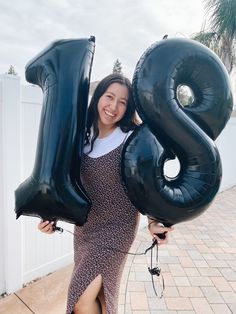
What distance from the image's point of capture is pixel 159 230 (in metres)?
1.37

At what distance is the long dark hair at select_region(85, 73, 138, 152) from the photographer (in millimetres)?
1364

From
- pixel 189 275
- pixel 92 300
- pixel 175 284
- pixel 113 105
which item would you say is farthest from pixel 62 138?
pixel 189 275

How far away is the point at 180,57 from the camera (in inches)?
48.9

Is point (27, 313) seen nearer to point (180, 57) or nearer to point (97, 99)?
point (97, 99)

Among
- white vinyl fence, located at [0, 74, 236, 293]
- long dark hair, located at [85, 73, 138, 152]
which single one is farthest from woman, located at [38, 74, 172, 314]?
white vinyl fence, located at [0, 74, 236, 293]

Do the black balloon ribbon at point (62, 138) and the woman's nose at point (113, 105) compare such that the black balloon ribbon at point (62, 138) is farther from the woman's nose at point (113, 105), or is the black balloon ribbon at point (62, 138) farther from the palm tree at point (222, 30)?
the palm tree at point (222, 30)

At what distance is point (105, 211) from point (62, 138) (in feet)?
1.39

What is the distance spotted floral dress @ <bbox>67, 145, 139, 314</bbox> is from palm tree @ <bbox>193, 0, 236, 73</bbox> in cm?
782

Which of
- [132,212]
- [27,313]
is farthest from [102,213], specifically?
[27,313]

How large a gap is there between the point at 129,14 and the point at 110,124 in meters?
2.83

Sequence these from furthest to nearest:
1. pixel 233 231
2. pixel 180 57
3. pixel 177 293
→ pixel 233 231 < pixel 177 293 < pixel 180 57

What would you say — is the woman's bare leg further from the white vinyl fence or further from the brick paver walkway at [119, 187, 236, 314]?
the white vinyl fence

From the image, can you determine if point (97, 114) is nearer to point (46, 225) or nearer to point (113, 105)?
point (113, 105)

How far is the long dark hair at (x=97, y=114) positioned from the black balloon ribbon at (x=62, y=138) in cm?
9
